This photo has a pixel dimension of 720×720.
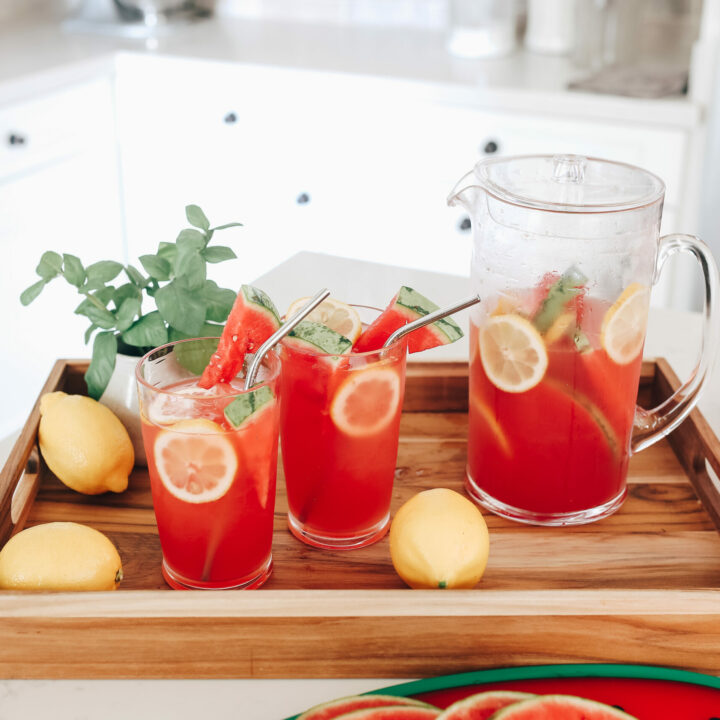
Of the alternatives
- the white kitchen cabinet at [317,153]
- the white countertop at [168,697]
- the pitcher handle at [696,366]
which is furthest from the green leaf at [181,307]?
the white kitchen cabinet at [317,153]

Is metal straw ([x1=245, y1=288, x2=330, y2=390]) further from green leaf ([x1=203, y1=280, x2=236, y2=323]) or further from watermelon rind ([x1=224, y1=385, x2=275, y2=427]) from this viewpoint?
green leaf ([x1=203, y1=280, x2=236, y2=323])

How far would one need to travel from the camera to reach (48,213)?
2.40 meters

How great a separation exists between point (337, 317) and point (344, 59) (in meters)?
1.82

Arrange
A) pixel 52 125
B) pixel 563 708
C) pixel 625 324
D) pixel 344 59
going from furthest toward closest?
pixel 344 59, pixel 52 125, pixel 625 324, pixel 563 708

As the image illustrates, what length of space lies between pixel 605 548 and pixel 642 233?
28 cm

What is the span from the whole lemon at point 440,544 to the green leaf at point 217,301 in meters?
0.28

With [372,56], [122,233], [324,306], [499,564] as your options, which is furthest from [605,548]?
[122,233]

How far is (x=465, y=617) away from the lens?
66cm

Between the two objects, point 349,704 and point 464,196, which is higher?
point 464,196

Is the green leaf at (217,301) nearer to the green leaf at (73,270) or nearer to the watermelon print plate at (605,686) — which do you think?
the green leaf at (73,270)

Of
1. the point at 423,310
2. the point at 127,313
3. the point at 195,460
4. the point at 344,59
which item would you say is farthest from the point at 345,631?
the point at 344,59

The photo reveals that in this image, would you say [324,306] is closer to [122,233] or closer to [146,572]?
[146,572]

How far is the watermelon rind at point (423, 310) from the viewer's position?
0.77m

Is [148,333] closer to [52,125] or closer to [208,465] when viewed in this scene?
[208,465]
